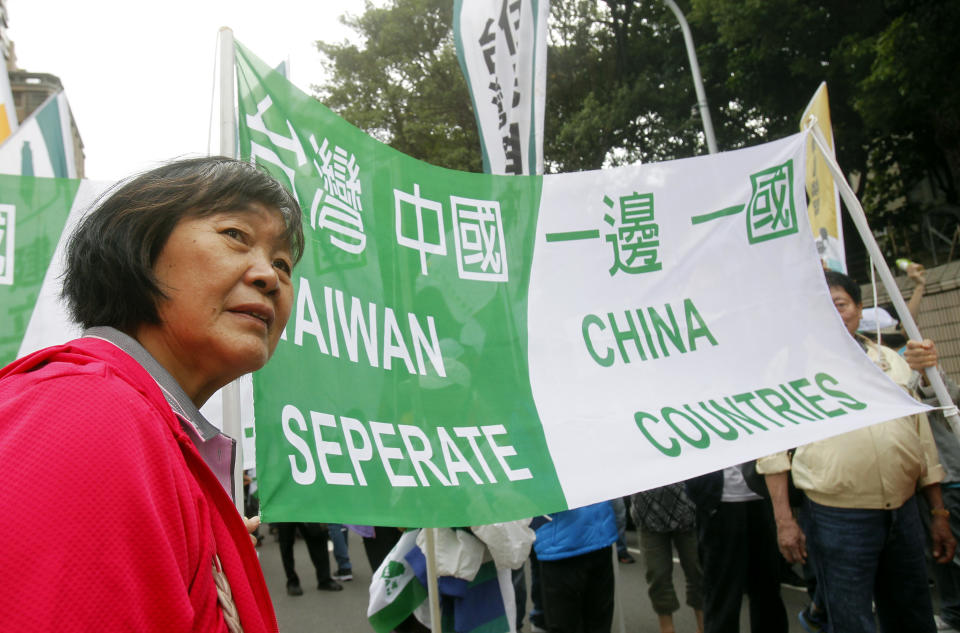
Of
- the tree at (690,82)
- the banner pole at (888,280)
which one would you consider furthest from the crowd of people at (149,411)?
the tree at (690,82)

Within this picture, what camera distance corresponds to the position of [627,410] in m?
2.46

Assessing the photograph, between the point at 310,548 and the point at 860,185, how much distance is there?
15252 mm

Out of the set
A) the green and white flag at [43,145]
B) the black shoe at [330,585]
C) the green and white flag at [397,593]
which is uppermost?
the green and white flag at [43,145]

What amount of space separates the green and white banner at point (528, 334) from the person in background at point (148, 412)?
699 mm

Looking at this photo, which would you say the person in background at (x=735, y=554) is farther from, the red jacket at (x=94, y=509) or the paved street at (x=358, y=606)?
the red jacket at (x=94, y=509)

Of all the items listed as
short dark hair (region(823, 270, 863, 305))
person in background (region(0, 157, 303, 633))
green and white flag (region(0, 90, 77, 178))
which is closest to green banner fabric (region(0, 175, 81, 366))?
green and white flag (region(0, 90, 77, 178))

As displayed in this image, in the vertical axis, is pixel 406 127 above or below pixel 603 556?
above

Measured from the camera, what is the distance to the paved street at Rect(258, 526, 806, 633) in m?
5.52

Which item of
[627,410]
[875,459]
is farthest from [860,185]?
[627,410]

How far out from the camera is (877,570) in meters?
3.15

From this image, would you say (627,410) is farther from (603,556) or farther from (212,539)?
(603,556)

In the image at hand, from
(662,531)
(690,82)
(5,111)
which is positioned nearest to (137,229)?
(662,531)

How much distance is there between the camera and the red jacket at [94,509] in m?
0.72

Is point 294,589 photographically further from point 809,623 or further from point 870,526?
point 870,526
